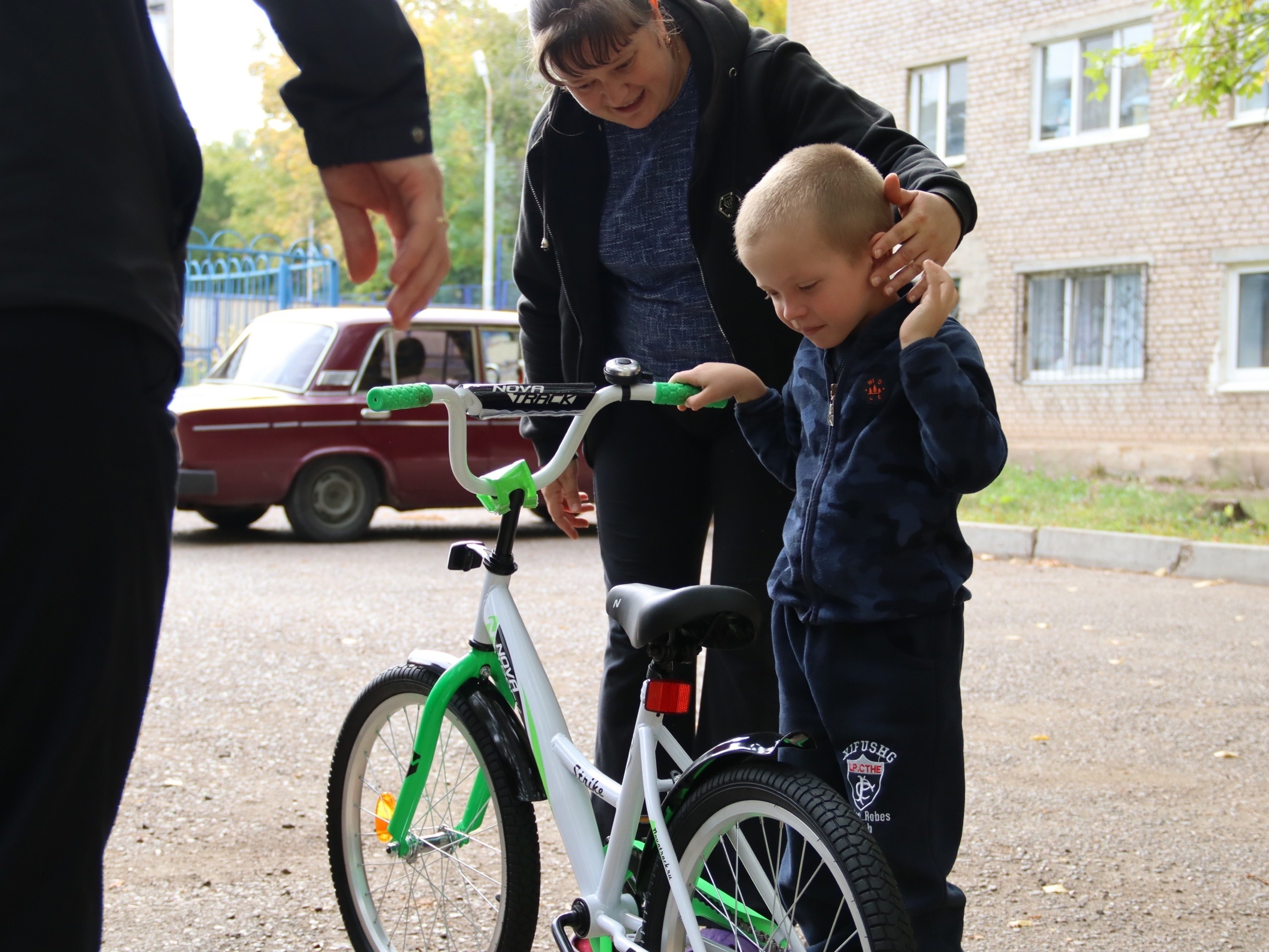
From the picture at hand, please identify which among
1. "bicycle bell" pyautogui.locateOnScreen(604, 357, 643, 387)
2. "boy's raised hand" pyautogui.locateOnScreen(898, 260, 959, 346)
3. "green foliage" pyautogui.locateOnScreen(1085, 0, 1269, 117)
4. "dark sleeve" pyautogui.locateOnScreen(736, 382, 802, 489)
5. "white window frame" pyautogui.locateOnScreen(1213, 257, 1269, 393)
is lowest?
"dark sleeve" pyautogui.locateOnScreen(736, 382, 802, 489)

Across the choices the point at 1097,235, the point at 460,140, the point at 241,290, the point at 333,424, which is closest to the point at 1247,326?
the point at 1097,235

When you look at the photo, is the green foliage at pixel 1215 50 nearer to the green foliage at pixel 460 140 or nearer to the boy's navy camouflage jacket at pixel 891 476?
the boy's navy camouflage jacket at pixel 891 476

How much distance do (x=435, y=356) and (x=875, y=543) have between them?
8469 millimetres

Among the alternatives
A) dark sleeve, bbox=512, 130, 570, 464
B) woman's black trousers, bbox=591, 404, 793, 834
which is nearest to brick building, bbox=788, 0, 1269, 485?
dark sleeve, bbox=512, 130, 570, 464

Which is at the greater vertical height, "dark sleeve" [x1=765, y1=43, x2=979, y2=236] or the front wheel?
"dark sleeve" [x1=765, y1=43, x2=979, y2=236]

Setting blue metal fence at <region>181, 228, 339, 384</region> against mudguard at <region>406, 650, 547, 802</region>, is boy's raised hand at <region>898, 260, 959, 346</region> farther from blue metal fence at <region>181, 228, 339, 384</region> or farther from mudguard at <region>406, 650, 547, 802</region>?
blue metal fence at <region>181, 228, 339, 384</region>

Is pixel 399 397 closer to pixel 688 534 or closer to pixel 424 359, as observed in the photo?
pixel 688 534

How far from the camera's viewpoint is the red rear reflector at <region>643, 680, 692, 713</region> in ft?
6.18

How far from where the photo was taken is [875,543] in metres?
1.97

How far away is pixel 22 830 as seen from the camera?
3.40 ft

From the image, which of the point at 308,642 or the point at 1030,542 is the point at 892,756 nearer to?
the point at 308,642

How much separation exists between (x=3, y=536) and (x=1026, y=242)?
18006 millimetres

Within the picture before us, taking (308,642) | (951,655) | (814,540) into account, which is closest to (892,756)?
(951,655)

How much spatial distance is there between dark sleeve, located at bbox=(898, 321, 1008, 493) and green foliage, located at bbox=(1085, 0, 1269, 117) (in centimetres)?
791
